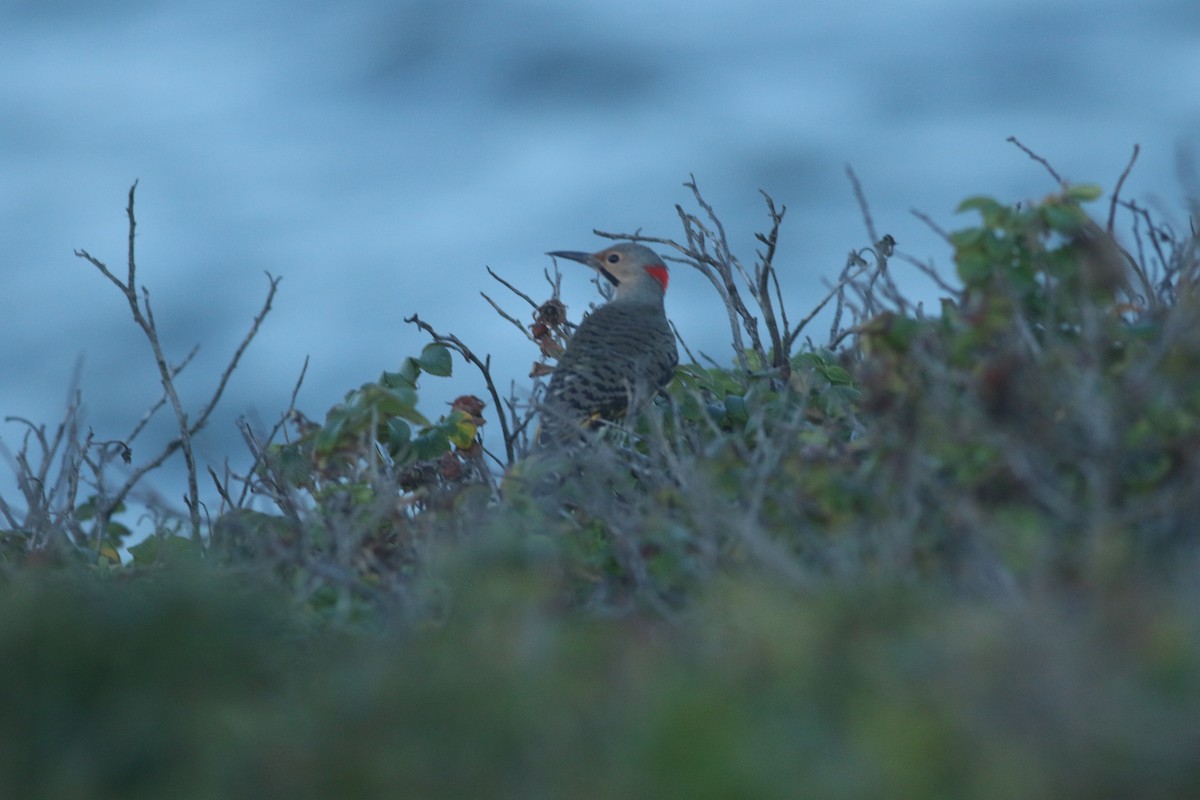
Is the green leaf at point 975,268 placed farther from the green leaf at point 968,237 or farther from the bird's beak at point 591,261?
the bird's beak at point 591,261

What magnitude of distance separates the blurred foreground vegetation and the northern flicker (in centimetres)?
136

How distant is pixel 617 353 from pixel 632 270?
6.12ft

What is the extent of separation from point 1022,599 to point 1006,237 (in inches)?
65.2

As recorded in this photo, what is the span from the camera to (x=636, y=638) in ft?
13.6

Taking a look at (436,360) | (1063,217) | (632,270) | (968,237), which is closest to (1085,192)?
(1063,217)

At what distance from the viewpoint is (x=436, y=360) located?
24.0 ft

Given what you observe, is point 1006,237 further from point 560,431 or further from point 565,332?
point 565,332

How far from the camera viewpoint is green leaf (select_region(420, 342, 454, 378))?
728 centimetres

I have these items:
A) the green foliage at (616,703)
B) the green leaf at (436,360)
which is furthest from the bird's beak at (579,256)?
the green foliage at (616,703)

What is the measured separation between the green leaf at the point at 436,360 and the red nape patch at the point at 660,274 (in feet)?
9.63

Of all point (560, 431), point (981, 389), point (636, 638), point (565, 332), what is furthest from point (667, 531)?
point (565, 332)

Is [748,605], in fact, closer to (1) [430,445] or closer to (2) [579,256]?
(1) [430,445]

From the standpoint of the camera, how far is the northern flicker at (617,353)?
7.84 m

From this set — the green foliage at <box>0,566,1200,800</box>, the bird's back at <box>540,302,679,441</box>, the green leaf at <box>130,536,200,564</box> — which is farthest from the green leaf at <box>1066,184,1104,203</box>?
the green leaf at <box>130,536,200,564</box>
